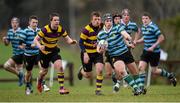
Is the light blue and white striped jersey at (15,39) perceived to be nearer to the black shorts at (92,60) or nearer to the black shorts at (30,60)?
the black shorts at (30,60)

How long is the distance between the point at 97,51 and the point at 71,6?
6411 centimetres

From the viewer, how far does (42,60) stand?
2370 centimetres

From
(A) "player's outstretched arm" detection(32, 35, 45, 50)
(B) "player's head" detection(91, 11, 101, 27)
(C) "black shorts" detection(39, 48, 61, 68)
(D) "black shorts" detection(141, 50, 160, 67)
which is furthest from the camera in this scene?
(D) "black shorts" detection(141, 50, 160, 67)

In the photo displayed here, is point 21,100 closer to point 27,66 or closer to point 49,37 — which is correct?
point 49,37

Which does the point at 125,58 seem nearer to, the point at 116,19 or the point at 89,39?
the point at 116,19

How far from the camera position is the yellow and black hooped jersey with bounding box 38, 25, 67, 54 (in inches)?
908

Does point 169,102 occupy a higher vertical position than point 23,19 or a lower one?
lower

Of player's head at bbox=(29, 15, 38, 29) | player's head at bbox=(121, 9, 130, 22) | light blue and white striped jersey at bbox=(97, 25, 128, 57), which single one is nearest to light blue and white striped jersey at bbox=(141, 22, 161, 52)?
player's head at bbox=(121, 9, 130, 22)

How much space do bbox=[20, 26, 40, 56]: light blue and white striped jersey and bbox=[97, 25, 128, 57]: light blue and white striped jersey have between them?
3987mm

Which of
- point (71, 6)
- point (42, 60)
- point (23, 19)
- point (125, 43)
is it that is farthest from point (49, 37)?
point (71, 6)

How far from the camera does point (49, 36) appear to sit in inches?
911

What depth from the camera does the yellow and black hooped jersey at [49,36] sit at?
75.7 ft

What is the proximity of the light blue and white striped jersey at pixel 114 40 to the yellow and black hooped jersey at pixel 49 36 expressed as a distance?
5.62 feet

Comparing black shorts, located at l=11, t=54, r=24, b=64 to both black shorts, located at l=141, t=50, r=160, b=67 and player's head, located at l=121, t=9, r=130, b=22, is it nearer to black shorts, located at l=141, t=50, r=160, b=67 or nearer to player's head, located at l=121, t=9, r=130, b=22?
player's head, located at l=121, t=9, r=130, b=22
